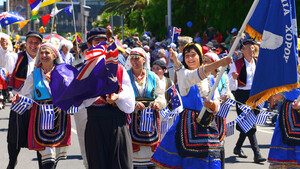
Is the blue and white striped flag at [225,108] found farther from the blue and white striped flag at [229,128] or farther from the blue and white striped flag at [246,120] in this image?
A: the blue and white striped flag at [246,120]

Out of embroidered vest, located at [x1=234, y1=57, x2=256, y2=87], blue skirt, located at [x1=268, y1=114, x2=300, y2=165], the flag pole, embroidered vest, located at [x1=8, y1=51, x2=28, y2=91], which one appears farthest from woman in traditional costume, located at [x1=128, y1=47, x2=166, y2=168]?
embroidered vest, located at [x1=234, y1=57, x2=256, y2=87]

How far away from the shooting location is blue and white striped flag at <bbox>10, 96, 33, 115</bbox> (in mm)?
6723

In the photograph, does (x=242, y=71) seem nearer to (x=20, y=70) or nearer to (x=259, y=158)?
(x=259, y=158)

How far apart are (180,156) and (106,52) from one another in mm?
1498

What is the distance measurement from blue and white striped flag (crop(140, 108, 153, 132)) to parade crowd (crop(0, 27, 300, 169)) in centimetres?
1

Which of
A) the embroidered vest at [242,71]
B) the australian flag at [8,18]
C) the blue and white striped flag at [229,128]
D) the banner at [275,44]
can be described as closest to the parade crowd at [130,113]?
the embroidered vest at [242,71]

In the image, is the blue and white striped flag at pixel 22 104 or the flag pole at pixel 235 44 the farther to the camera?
the blue and white striped flag at pixel 22 104

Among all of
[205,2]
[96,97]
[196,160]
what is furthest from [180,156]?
[205,2]

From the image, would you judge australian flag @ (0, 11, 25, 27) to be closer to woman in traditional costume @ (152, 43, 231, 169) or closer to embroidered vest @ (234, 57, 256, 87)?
embroidered vest @ (234, 57, 256, 87)

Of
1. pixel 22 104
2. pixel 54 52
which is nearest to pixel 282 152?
pixel 54 52

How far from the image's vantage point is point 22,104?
675 centimetres

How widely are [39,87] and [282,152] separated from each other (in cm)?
285

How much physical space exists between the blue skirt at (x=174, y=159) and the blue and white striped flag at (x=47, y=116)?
1.39 m

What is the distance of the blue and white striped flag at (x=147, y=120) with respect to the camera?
7359mm
